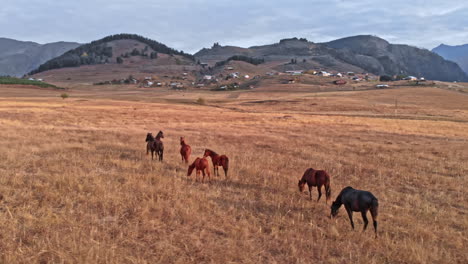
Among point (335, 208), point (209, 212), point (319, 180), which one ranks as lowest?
point (209, 212)

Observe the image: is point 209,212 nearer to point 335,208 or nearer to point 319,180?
point 335,208

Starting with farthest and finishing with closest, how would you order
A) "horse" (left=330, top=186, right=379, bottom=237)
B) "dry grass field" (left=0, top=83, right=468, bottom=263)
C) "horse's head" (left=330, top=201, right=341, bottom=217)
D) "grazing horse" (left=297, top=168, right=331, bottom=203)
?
"grazing horse" (left=297, top=168, right=331, bottom=203), "horse's head" (left=330, top=201, right=341, bottom=217), "horse" (left=330, top=186, right=379, bottom=237), "dry grass field" (left=0, top=83, right=468, bottom=263)

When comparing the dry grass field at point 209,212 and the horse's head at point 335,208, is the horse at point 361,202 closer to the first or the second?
the horse's head at point 335,208

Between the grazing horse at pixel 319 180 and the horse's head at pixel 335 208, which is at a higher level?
the grazing horse at pixel 319 180

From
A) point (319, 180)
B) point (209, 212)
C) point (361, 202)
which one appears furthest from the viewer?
point (319, 180)

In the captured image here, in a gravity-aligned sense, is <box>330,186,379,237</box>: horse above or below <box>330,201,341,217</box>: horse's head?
above

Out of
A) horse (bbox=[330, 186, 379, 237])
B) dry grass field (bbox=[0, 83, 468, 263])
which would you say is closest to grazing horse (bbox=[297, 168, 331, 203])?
dry grass field (bbox=[0, 83, 468, 263])

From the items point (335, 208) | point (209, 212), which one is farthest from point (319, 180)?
point (209, 212)

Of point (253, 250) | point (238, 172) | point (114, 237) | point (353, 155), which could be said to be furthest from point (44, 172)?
point (353, 155)

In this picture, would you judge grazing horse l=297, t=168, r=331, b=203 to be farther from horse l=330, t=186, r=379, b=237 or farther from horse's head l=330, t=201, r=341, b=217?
horse l=330, t=186, r=379, b=237

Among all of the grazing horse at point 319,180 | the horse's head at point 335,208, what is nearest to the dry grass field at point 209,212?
the horse's head at point 335,208

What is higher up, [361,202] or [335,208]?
[361,202]

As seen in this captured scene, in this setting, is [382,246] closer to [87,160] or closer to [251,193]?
[251,193]

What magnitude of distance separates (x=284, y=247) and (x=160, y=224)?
9.74ft
